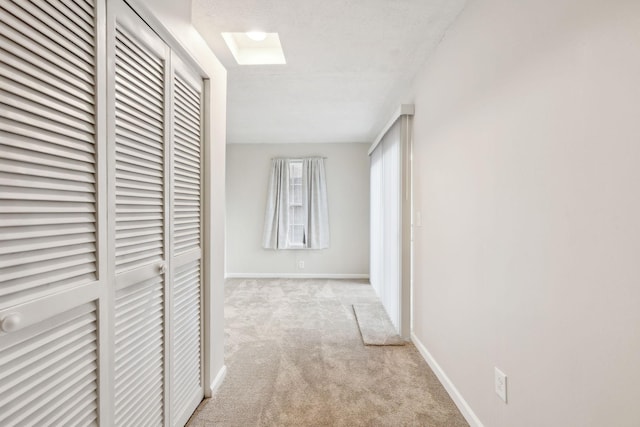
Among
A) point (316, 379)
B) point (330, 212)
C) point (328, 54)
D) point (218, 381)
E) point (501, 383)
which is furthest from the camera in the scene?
point (330, 212)

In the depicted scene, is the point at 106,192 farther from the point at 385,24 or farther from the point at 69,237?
the point at 385,24

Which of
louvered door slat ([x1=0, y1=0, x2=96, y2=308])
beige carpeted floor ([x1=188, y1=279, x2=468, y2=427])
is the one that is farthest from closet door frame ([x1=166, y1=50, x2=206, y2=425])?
louvered door slat ([x1=0, y1=0, x2=96, y2=308])

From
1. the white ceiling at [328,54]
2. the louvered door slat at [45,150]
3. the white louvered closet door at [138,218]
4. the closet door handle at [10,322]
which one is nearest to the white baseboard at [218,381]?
the white louvered closet door at [138,218]

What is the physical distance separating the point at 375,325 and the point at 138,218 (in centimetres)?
273

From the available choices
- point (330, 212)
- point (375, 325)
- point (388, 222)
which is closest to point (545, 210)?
point (375, 325)

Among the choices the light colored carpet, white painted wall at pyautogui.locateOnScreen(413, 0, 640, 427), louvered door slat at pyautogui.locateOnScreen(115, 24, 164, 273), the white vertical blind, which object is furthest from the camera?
the white vertical blind

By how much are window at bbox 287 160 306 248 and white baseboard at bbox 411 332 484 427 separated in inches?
130

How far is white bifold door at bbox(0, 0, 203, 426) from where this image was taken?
2.66 ft

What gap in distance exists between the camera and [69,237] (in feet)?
3.21

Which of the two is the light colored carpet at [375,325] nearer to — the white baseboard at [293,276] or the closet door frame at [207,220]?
the closet door frame at [207,220]

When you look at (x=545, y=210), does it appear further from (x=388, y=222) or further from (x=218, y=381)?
(x=388, y=222)

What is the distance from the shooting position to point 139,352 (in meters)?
1.36

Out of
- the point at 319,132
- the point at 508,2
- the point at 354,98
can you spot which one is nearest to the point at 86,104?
the point at 508,2

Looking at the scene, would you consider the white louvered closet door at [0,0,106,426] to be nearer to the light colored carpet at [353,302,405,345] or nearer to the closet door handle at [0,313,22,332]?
the closet door handle at [0,313,22,332]
